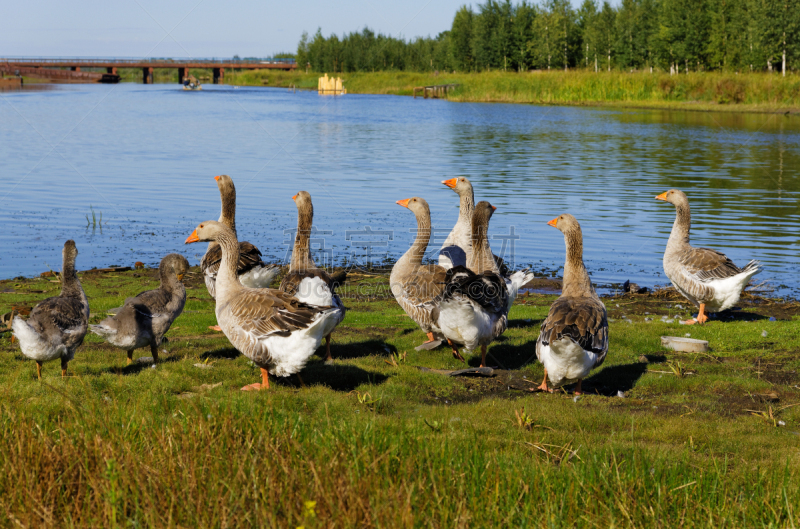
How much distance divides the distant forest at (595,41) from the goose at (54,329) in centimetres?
8391

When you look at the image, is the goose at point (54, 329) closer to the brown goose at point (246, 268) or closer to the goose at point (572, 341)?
the brown goose at point (246, 268)

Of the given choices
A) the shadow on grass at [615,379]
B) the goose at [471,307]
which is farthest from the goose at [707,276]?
the goose at [471,307]

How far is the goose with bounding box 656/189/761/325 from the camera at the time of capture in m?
11.8

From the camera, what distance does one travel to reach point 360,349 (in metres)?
10.2

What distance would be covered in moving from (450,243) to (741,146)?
119ft

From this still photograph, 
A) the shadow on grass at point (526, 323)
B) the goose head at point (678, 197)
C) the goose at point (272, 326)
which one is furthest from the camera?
the goose head at point (678, 197)

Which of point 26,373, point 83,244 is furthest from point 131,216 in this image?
point 26,373

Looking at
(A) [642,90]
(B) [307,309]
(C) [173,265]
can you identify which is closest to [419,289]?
(B) [307,309]

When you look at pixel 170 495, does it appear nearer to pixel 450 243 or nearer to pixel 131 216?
pixel 450 243

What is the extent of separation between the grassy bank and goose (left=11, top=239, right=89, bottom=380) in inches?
2689

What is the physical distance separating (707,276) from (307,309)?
25.8 feet

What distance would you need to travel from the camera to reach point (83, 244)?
63.5 feet

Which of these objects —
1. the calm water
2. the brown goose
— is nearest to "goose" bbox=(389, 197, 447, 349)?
the brown goose

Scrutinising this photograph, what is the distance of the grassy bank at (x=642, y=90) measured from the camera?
64.9m
